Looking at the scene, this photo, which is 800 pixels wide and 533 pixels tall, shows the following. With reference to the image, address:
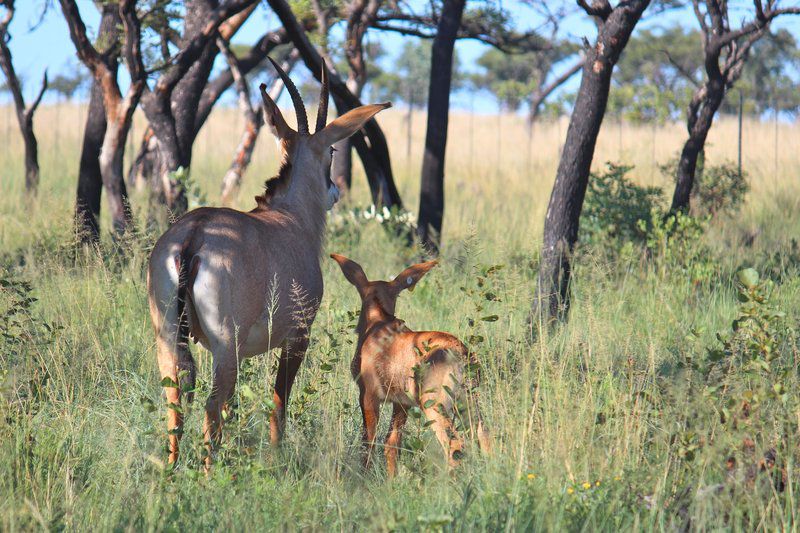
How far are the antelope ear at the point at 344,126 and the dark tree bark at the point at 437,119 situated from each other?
11.2 feet

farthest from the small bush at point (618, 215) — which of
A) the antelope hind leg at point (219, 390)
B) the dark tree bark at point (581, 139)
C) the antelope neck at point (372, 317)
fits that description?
the antelope hind leg at point (219, 390)

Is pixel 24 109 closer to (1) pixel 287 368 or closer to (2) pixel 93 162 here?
(2) pixel 93 162

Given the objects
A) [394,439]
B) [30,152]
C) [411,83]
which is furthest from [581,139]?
[411,83]

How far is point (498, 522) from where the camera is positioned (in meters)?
3.21

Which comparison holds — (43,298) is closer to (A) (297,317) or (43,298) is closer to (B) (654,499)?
(A) (297,317)

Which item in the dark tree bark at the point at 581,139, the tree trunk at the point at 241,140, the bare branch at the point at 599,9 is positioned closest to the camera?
the dark tree bark at the point at 581,139

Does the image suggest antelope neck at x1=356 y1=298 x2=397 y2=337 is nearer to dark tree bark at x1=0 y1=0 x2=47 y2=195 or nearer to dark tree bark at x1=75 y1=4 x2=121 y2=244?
dark tree bark at x1=75 y1=4 x2=121 y2=244

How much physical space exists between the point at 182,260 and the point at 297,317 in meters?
0.60

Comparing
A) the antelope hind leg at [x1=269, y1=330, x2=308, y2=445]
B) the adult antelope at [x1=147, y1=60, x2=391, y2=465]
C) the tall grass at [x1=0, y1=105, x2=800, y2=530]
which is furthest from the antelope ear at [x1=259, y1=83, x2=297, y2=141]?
the antelope hind leg at [x1=269, y1=330, x2=308, y2=445]

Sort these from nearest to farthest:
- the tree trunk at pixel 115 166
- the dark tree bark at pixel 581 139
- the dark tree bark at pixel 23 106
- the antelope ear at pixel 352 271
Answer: the antelope ear at pixel 352 271 → the dark tree bark at pixel 581 139 → the tree trunk at pixel 115 166 → the dark tree bark at pixel 23 106

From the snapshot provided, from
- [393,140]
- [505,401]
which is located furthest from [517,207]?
[393,140]

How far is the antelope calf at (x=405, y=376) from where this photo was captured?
13.4ft

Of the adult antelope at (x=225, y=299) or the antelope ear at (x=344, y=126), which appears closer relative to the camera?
the adult antelope at (x=225, y=299)

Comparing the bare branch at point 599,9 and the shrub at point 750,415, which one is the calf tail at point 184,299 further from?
the bare branch at point 599,9
